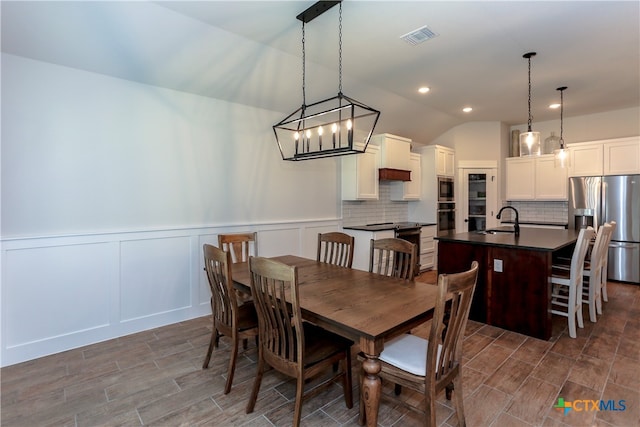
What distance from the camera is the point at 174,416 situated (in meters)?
2.04

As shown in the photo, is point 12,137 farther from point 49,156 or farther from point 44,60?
point 44,60

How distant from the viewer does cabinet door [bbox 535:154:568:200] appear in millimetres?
5641

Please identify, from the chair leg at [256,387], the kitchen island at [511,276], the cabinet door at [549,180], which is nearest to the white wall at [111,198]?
the chair leg at [256,387]

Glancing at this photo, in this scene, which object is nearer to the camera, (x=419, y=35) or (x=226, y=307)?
(x=226, y=307)

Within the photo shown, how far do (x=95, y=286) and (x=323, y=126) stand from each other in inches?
103

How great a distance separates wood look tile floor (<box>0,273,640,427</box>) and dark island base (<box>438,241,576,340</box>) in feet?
0.57

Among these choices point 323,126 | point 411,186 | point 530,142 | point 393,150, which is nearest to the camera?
point 323,126

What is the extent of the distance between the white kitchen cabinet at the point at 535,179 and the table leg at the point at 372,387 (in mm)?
5704

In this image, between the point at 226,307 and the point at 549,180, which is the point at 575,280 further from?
the point at 549,180

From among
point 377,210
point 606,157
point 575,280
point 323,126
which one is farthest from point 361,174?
point 606,157

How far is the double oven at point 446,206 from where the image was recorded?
6.04 metres

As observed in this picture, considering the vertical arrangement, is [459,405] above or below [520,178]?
below

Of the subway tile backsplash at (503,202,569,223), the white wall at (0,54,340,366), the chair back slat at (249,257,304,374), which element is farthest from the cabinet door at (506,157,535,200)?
the chair back slat at (249,257,304,374)

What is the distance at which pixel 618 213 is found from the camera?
4.96 metres
